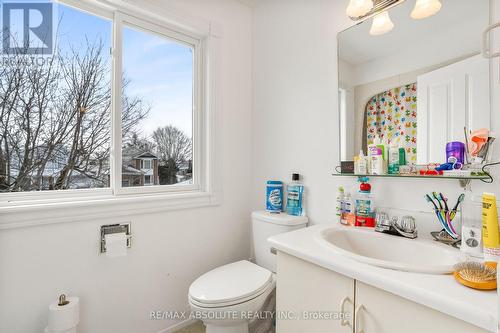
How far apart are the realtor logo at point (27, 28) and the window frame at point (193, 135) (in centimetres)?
13

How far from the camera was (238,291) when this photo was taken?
1160 mm

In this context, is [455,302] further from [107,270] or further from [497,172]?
[107,270]

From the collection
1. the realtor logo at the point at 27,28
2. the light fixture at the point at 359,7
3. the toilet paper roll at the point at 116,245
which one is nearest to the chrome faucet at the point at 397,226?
the light fixture at the point at 359,7

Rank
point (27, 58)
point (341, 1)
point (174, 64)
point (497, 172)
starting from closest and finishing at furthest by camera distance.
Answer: point (497, 172) → point (27, 58) → point (341, 1) → point (174, 64)

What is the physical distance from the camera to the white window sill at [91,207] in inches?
41.8

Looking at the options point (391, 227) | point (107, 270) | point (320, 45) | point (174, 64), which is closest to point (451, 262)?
point (391, 227)

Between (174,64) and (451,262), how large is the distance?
5.78ft

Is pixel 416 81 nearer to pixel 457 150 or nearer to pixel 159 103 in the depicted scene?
pixel 457 150

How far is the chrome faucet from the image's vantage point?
1.01 metres

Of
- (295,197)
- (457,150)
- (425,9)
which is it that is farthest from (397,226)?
(425,9)

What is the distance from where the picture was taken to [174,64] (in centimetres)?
166

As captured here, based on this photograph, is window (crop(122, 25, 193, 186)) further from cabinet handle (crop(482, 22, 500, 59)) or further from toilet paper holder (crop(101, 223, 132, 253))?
cabinet handle (crop(482, 22, 500, 59))

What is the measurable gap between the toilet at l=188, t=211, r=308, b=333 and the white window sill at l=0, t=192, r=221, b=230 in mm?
466

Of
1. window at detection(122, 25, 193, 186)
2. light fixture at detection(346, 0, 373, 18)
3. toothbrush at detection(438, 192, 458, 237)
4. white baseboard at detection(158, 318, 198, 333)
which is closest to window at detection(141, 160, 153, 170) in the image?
window at detection(122, 25, 193, 186)
